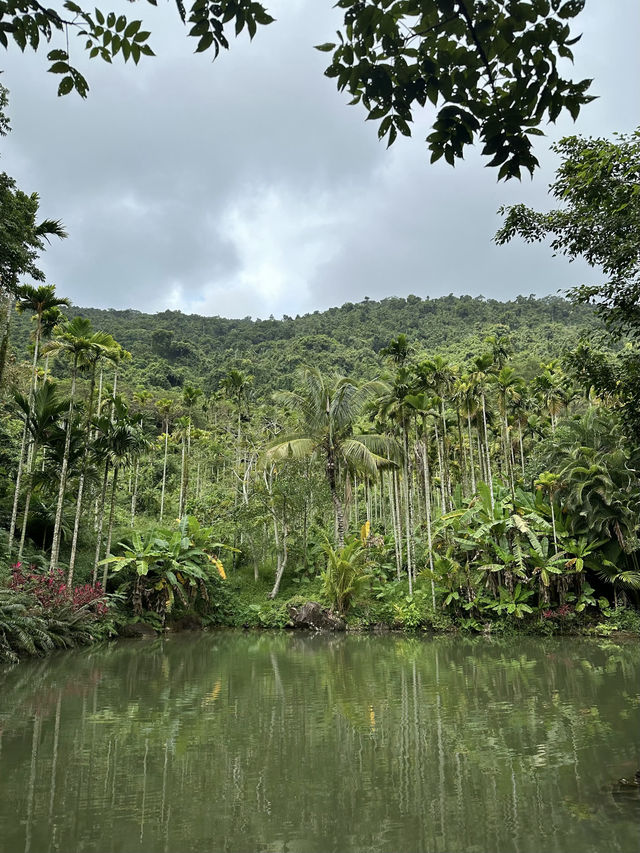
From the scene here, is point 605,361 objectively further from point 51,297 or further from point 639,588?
point 51,297

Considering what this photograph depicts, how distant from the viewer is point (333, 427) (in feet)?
77.5

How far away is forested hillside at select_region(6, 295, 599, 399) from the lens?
178 feet

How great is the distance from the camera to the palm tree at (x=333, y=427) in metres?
23.0

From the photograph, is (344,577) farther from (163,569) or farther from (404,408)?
(404,408)

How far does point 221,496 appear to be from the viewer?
108ft

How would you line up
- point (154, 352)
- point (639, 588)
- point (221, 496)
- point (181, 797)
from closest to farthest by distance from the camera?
point (181, 797), point (639, 588), point (221, 496), point (154, 352)

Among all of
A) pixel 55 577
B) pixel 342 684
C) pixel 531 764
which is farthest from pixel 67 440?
pixel 531 764

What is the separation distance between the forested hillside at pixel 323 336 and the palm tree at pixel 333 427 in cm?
1782

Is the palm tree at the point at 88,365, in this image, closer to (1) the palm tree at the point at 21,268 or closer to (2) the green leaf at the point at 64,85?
(1) the palm tree at the point at 21,268

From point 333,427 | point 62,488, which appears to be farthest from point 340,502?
point 62,488

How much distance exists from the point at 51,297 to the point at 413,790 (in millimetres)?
18861

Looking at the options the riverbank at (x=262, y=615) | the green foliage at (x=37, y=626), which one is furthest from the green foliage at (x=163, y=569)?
the green foliage at (x=37, y=626)

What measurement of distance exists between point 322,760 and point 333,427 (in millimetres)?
18447

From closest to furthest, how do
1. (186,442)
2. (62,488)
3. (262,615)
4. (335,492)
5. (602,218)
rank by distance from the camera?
(602,218), (62,488), (262,615), (335,492), (186,442)
